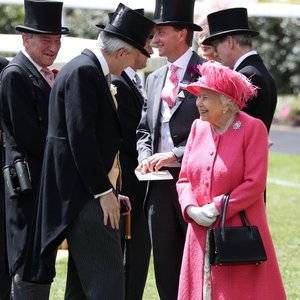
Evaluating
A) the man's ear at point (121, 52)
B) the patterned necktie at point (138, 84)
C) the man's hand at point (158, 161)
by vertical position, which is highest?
the man's ear at point (121, 52)

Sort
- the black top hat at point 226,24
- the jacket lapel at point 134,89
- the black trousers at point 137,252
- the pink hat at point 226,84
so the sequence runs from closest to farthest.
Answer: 1. the pink hat at point 226,84
2. the black top hat at point 226,24
3. the black trousers at point 137,252
4. the jacket lapel at point 134,89

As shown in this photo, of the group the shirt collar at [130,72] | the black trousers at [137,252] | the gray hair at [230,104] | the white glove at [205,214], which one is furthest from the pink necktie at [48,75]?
the white glove at [205,214]

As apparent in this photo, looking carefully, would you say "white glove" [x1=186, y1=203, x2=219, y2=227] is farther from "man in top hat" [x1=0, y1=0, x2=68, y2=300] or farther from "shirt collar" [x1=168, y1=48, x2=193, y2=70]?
"shirt collar" [x1=168, y1=48, x2=193, y2=70]

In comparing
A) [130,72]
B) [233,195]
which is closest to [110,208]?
[233,195]

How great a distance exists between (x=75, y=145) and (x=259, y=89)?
1.45 meters

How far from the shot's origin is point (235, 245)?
5.88m

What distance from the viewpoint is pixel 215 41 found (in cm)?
679

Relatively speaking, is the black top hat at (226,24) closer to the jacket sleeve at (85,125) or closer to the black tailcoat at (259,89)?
the black tailcoat at (259,89)

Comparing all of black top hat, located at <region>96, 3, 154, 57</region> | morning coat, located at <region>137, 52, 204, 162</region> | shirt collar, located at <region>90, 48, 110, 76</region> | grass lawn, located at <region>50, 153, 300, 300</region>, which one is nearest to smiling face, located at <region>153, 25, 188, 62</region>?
morning coat, located at <region>137, 52, 204, 162</region>

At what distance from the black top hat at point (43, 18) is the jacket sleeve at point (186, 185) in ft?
4.18

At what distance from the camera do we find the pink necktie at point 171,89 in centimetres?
686

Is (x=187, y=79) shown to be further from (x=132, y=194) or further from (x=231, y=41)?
(x=132, y=194)

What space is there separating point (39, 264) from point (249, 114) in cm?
162

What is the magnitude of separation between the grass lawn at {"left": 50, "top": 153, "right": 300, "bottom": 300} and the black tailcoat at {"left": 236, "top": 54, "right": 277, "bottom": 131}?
204cm
